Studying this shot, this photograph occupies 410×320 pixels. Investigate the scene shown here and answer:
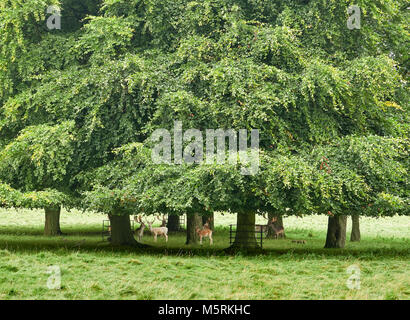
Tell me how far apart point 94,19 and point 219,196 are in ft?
30.8

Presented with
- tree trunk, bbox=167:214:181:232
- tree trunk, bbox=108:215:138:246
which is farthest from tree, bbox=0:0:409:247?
tree trunk, bbox=167:214:181:232

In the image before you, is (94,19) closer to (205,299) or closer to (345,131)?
(345,131)

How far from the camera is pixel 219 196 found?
2036 cm

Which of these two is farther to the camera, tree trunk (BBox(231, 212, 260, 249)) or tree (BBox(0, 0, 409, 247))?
tree trunk (BBox(231, 212, 260, 249))

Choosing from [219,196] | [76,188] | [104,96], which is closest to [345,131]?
[219,196]

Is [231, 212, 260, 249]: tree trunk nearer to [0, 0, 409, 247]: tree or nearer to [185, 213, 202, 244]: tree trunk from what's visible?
[0, 0, 409, 247]: tree

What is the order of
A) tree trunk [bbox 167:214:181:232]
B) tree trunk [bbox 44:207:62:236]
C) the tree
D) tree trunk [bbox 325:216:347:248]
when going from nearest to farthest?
the tree < tree trunk [bbox 325:216:347:248] < tree trunk [bbox 44:207:62:236] < tree trunk [bbox 167:214:181:232]

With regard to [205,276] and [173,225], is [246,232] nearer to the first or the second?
[205,276]

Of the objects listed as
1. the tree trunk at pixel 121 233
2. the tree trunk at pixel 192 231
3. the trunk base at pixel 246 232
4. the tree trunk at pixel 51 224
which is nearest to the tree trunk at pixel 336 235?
the trunk base at pixel 246 232

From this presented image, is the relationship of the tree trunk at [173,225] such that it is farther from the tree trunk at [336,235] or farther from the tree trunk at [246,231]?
the tree trunk at [246,231]

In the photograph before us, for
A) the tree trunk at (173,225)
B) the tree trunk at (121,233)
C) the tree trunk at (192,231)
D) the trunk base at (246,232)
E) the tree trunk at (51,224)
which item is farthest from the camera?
the tree trunk at (173,225)

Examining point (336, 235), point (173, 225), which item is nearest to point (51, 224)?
point (173, 225)

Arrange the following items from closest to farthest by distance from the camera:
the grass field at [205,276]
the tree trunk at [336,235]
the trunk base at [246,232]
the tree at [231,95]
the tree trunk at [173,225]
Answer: the grass field at [205,276]
the tree at [231,95]
the trunk base at [246,232]
the tree trunk at [336,235]
the tree trunk at [173,225]
